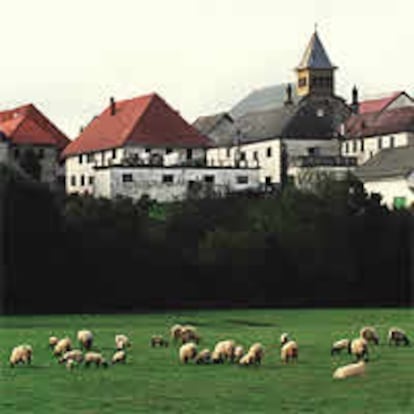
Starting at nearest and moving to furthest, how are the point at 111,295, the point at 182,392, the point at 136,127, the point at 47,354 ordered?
the point at 182,392
the point at 47,354
the point at 111,295
the point at 136,127

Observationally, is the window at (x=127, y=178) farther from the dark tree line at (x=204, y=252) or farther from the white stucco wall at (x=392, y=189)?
the white stucco wall at (x=392, y=189)

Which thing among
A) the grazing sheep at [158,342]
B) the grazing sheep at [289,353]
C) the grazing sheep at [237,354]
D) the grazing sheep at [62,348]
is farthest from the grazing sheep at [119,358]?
the grazing sheep at [158,342]

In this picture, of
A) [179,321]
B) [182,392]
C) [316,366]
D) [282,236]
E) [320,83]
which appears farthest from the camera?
→ [320,83]

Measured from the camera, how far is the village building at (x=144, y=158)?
90.2 metres

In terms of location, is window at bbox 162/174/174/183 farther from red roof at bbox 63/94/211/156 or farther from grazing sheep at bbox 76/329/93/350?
grazing sheep at bbox 76/329/93/350

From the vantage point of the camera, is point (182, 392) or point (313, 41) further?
point (313, 41)

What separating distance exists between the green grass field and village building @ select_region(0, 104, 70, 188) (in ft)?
209

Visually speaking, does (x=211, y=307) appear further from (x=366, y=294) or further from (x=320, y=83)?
(x=320, y=83)

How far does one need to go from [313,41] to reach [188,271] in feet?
256

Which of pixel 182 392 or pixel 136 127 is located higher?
pixel 136 127

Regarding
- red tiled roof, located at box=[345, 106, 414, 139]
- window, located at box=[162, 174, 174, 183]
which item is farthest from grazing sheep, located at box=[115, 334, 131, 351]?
red tiled roof, located at box=[345, 106, 414, 139]

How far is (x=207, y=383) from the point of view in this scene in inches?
1059

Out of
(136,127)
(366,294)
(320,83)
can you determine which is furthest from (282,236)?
(320,83)

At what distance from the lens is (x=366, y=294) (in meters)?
72.9
